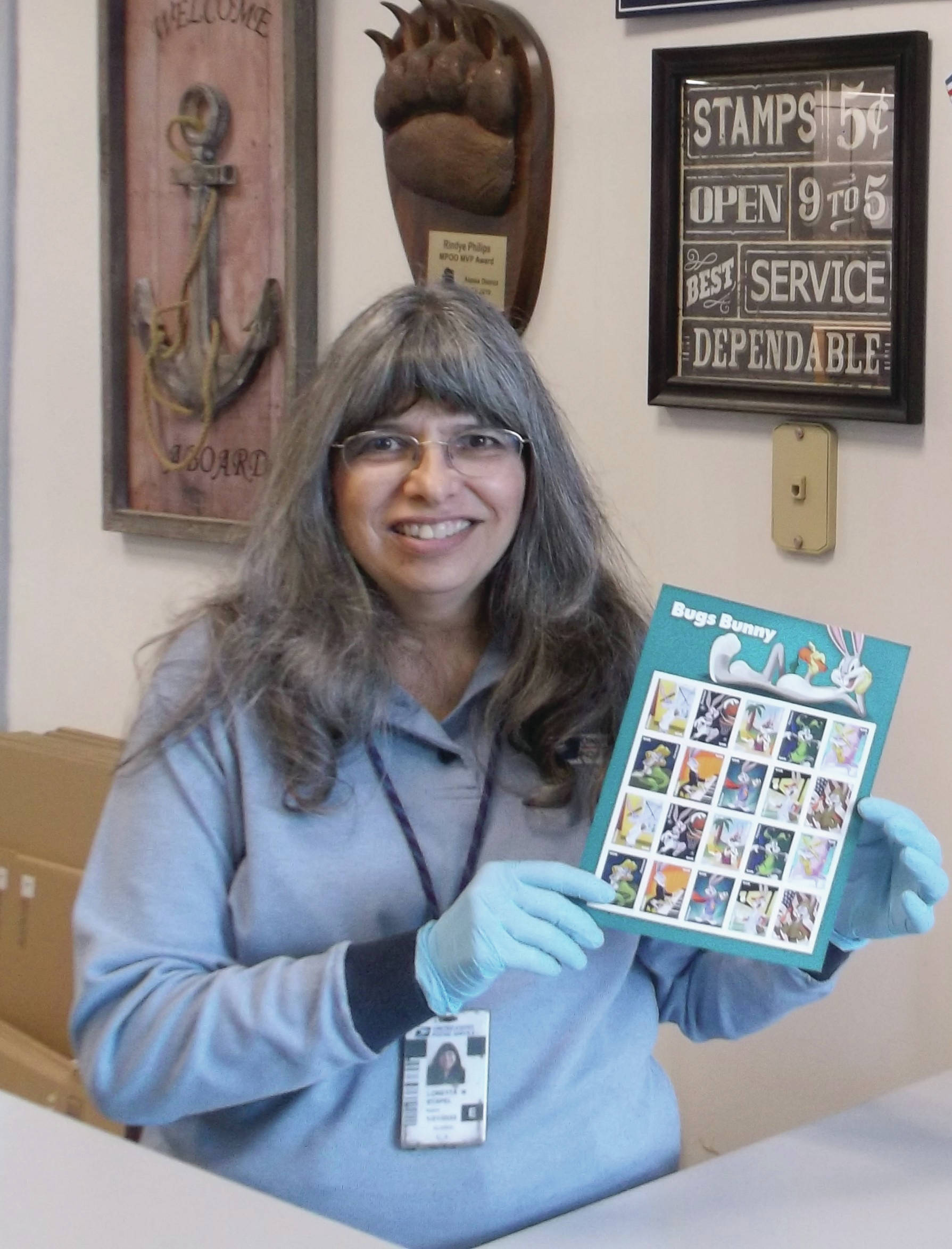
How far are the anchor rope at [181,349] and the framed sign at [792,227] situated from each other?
937mm

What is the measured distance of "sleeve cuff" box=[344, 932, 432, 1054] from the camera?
133 centimetres

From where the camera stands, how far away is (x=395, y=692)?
5.02 ft

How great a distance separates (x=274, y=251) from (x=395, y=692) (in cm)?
143

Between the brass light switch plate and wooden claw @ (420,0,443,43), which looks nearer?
the brass light switch plate

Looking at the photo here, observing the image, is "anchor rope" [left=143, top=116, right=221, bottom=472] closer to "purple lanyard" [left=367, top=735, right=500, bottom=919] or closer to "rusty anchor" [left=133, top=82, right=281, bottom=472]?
"rusty anchor" [left=133, top=82, right=281, bottom=472]

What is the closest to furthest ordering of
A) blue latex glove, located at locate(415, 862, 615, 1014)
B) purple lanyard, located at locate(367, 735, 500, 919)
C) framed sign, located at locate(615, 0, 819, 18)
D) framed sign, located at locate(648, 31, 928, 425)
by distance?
blue latex glove, located at locate(415, 862, 615, 1014), purple lanyard, located at locate(367, 735, 500, 919), framed sign, located at locate(648, 31, 928, 425), framed sign, located at locate(615, 0, 819, 18)

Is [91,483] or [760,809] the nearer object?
[760,809]

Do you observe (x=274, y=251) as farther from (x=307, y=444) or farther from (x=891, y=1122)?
(x=891, y=1122)

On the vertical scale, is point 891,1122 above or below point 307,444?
below

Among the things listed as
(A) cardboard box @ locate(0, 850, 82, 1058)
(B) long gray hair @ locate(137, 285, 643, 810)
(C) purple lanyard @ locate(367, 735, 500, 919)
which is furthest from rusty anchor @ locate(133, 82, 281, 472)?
(C) purple lanyard @ locate(367, 735, 500, 919)

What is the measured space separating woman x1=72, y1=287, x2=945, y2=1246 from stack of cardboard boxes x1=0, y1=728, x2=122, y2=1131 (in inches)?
48.0

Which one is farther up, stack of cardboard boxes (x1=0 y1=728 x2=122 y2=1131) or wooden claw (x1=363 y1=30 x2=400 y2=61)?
wooden claw (x1=363 y1=30 x2=400 y2=61)

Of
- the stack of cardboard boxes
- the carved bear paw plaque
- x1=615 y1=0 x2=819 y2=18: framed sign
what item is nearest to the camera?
x1=615 y1=0 x2=819 y2=18: framed sign

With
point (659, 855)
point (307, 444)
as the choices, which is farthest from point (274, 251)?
point (659, 855)
